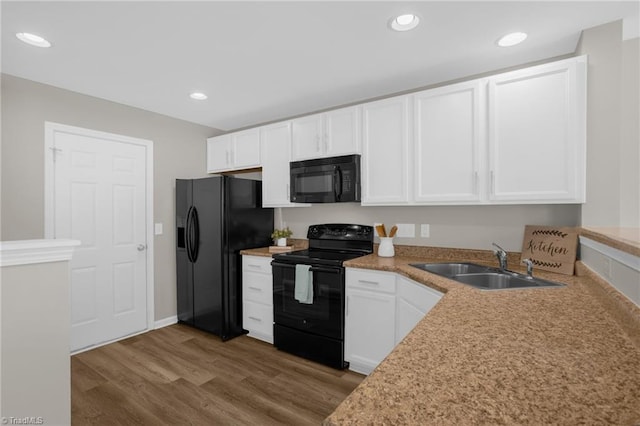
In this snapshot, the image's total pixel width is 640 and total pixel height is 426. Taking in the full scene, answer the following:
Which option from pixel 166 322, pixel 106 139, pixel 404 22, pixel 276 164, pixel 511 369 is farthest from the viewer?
pixel 166 322

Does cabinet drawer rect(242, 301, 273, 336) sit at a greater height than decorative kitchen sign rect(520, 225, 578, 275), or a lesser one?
lesser

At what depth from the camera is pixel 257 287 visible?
10.5 feet

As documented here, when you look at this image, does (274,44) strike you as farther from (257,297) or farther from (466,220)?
(257,297)

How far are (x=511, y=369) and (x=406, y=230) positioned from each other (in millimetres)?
2170

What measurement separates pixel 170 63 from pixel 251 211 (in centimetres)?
163

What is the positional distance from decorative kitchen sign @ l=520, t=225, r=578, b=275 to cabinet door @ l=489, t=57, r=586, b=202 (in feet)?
0.89

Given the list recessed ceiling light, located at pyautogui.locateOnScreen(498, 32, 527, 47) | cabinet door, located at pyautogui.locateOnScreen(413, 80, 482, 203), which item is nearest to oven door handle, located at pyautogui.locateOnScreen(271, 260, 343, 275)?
cabinet door, located at pyautogui.locateOnScreen(413, 80, 482, 203)

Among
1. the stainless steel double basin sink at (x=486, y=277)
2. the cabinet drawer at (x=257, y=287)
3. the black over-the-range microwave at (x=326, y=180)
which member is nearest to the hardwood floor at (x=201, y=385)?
the cabinet drawer at (x=257, y=287)

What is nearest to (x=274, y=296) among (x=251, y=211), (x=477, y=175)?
(x=251, y=211)

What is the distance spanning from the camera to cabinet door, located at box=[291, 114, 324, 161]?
3.03 meters

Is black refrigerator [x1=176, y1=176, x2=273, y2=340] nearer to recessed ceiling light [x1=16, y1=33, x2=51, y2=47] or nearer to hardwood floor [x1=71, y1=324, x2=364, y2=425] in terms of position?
hardwood floor [x1=71, y1=324, x2=364, y2=425]

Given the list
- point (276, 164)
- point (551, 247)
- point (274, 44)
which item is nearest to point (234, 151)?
point (276, 164)

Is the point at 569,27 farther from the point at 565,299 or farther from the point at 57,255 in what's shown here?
the point at 57,255

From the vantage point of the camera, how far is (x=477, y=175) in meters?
2.25
